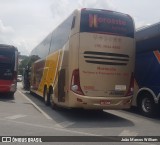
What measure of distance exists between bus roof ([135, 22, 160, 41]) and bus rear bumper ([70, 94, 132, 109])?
2972mm

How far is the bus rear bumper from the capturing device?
11.5 meters

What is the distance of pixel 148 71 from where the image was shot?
13.5m

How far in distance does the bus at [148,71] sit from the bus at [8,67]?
25.8ft

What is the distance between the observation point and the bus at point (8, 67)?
62.9ft

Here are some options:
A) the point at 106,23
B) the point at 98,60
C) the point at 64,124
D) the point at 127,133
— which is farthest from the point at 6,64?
the point at 127,133

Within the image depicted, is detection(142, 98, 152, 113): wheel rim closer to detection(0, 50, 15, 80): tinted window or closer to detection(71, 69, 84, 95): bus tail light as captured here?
detection(71, 69, 84, 95): bus tail light

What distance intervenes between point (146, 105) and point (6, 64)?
8.92 metres

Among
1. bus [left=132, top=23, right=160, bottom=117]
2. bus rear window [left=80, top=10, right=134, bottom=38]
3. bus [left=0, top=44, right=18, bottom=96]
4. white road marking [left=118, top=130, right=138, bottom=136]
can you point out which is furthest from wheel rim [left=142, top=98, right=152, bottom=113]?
bus [left=0, top=44, right=18, bottom=96]

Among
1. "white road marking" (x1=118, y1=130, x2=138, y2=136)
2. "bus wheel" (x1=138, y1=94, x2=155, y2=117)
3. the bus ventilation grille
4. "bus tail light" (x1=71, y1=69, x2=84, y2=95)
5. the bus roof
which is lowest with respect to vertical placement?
"white road marking" (x1=118, y1=130, x2=138, y2=136)

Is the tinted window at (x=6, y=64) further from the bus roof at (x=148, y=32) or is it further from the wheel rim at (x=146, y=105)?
the wheel rim at (x=146, y=105)

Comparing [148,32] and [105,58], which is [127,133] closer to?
[105,58]

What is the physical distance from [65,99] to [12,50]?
8269 millimetres

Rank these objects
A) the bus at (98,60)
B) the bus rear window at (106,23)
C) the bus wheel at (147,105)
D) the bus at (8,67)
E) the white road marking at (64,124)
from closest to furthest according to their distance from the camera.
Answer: the white road marking at (64,124) → the bus at (98,60) → the bus rear window at (106,23) → the bus wheel at (147,105) → the bus at (8,67)

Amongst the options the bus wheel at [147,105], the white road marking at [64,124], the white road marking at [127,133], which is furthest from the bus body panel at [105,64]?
the white road marking at [127,133]
